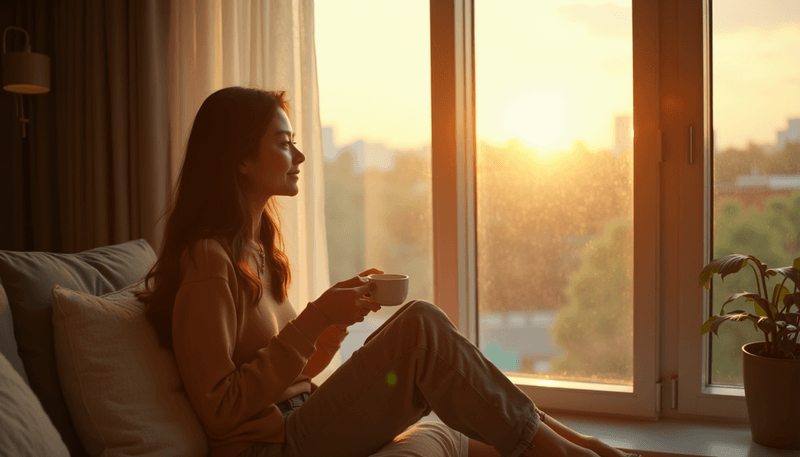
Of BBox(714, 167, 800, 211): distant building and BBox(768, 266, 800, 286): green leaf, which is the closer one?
BBox(768, 266, 800, 286): green leaf

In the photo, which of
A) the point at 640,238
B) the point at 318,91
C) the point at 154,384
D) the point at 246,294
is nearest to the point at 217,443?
the point at 154,384

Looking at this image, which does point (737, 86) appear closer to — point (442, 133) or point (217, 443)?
point (442, 133)

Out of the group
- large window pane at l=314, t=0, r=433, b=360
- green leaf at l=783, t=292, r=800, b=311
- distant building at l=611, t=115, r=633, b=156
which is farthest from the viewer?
large window pane at l=314, t=0, r=433, b=360

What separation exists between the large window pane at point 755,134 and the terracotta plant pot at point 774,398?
1.04ft

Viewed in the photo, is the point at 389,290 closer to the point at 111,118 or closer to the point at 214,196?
the point at 214,196

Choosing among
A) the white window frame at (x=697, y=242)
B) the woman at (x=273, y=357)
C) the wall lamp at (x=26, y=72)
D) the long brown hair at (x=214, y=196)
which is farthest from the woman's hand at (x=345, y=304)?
the wall lamp at (x=26, y=72)

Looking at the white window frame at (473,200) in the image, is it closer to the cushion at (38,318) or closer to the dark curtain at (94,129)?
the dark curtain at (94,129)

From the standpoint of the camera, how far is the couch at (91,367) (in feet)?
3.94

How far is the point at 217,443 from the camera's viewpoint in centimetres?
136

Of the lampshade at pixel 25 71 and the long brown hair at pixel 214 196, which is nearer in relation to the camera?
the long brown hair at pixel 214 196

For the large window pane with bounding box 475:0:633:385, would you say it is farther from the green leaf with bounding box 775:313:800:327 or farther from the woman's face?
the woman's face

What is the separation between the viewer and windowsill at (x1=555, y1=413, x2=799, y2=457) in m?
1.76

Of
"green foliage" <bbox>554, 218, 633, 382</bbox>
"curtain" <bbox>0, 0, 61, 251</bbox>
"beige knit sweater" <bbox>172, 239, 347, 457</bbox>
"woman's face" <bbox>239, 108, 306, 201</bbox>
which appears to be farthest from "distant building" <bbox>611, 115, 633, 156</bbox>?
"curtain" <bbox>0, 0, 61, 251</bbox>

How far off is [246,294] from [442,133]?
3.50ft
